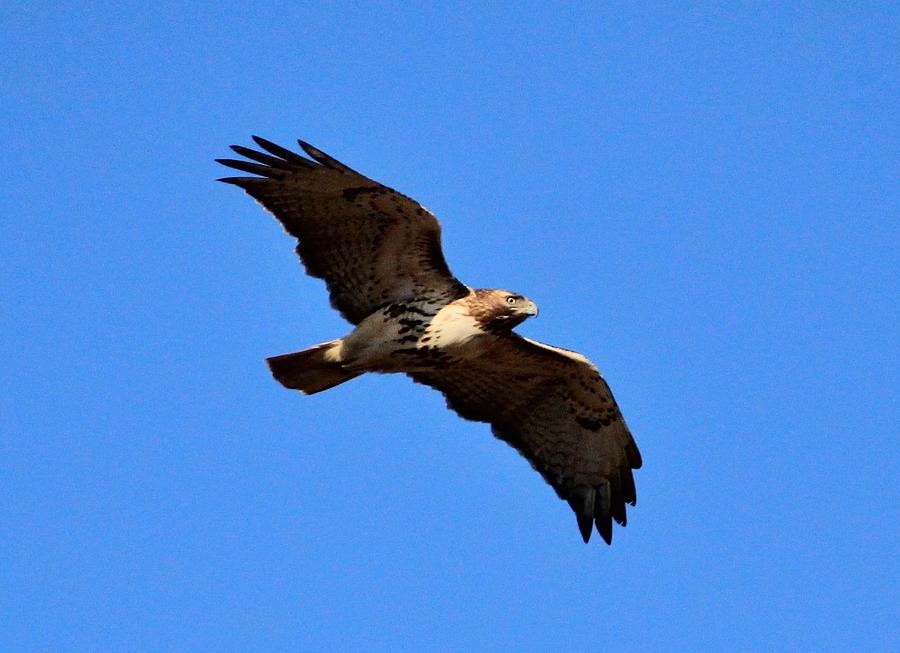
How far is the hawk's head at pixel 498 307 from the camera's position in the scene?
1102cm

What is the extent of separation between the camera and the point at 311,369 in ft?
36.7

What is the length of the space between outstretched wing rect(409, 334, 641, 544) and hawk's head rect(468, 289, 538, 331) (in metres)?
1.02

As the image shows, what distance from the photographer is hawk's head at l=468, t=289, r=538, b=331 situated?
11.0 m

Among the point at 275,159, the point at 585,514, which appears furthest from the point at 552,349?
the point at 275,159

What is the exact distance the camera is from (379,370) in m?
11.3

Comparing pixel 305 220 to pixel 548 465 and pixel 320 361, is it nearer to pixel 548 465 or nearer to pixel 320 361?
pixel 320 361

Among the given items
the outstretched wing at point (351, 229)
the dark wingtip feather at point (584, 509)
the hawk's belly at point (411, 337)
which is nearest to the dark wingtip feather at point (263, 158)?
the outstretched wing at point (351, 229)

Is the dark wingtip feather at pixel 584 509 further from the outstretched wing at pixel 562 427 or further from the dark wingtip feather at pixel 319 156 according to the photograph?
the dark wingtip feather at pixel 319 156

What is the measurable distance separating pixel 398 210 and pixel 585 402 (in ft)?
8.33

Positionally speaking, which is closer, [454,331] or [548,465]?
[454,331]

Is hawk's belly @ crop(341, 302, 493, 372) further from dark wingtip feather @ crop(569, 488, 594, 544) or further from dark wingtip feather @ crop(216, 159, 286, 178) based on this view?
dark wingtip feather @ crop(569, 488, 594, 544)

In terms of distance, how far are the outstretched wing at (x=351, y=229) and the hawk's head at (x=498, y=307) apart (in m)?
0.20

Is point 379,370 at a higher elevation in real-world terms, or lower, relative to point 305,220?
lower

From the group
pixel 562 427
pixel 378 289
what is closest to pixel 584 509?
pixel 562 427
